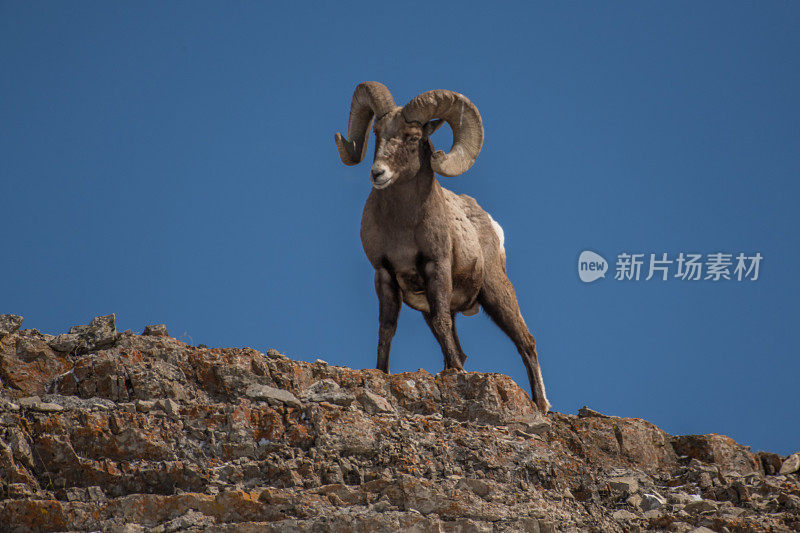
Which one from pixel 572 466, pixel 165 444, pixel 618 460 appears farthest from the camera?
pixel 618 460

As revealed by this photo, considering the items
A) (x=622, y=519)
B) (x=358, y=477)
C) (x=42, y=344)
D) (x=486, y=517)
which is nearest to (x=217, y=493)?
(x=358, y=477)

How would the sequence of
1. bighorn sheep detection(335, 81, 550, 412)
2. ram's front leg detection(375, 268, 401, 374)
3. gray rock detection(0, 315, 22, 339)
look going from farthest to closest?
ram's front leg detection(375, 268, 401, 374), bighorn sheep detection(335, 81, 550, 412), gray rock detection(0, 315, 22, 339)

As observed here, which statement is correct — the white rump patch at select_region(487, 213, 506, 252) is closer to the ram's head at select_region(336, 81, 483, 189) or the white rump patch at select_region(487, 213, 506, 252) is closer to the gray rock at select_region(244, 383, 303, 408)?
the ram's head at select_region(336, 81, 483, 189)

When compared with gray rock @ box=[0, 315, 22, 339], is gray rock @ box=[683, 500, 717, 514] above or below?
below

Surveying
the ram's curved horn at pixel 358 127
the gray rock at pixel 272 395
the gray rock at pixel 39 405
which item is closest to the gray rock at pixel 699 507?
the gray rock at pixel 272 395

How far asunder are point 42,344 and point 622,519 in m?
6.16

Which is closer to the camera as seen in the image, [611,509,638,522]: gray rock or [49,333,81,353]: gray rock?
[611,509,638,522]: gray rock

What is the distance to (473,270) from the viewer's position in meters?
14.3

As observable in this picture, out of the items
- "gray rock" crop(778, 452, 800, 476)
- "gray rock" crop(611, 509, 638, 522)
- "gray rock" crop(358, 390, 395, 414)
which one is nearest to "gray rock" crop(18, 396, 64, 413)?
"gray rock" crop(358, 390, 395, 414)

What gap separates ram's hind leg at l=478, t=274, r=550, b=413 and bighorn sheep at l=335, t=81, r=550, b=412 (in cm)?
82

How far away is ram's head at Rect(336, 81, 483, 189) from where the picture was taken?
42.9 ft

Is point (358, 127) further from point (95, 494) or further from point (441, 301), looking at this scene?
point (95, 494)

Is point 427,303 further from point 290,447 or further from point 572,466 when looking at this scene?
point 290,447

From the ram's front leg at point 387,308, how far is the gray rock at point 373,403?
9.52 feet
